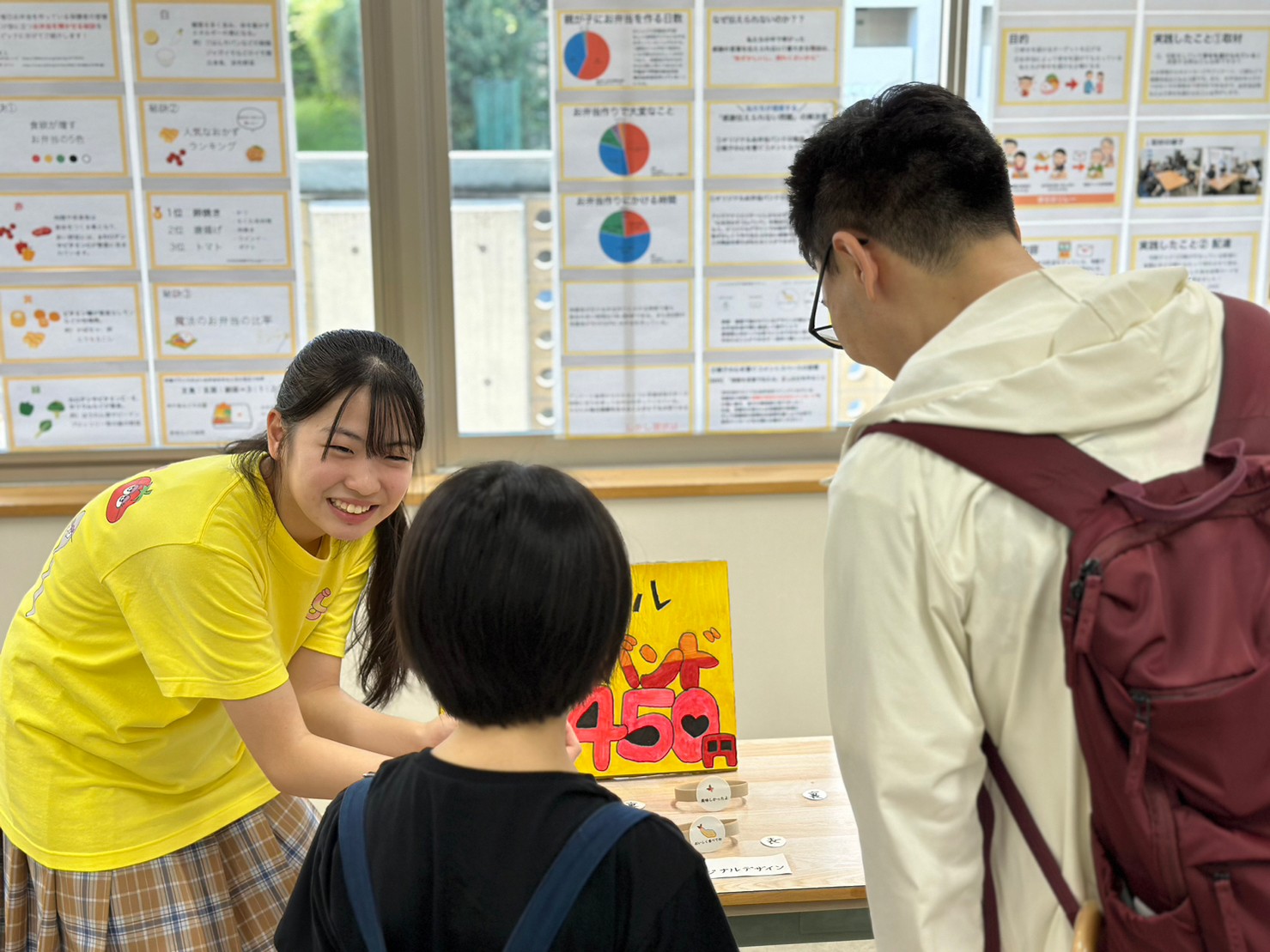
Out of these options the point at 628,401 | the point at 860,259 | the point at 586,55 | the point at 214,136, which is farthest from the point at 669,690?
the point at 214,136

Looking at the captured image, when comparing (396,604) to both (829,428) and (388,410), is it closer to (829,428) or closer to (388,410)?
(388,410)

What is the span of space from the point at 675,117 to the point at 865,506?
1908 millimetres

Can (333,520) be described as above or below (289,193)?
below

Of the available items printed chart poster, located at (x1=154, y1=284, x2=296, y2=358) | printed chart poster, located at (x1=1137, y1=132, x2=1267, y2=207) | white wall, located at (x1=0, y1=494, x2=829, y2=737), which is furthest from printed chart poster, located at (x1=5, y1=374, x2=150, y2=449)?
printed chart poster, located at (x1=1137, y1=132, x2=1267, y2=207)

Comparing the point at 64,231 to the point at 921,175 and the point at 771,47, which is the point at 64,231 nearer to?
the point at 771,47

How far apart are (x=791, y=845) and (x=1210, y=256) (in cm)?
208

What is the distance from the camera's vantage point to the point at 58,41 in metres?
2.50

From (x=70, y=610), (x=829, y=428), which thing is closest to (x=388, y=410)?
(x=70, y=610)

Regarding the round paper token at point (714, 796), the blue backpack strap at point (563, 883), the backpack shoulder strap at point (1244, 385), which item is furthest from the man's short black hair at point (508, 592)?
the round paper token at point (714, 796)

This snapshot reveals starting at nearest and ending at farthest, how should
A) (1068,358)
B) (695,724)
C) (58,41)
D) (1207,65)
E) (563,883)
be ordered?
(563,883), (1068,358), (695,724), (58,41), (1207,65)

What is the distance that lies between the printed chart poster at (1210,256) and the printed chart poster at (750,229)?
89cm

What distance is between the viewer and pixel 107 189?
256cm

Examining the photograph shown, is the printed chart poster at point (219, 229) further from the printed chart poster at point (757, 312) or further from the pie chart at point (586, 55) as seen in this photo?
the printed chart poster at point (757, 312)

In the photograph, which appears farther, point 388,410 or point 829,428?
point 829,428
